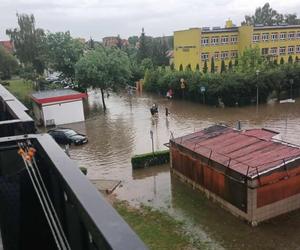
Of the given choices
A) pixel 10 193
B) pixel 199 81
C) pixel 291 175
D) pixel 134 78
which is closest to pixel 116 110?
pixel 199 81

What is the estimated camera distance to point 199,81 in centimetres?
3519

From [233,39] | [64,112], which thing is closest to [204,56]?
[233,39]

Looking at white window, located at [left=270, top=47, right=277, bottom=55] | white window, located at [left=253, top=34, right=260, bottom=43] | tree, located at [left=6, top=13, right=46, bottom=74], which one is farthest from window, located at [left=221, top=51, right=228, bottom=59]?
tree, located at [left=6, top=13, right=46, bottom=74]

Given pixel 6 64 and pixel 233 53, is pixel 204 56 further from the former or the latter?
pixel 6 64

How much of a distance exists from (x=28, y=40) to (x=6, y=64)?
13.0m

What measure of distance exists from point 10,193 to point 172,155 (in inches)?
558

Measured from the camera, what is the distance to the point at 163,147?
71.0 ft

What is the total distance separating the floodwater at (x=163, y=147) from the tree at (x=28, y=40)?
39.6 ft

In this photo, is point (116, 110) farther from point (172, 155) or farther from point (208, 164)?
point (208, 164)

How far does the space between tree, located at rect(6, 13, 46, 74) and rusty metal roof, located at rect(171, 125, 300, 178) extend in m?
36.1

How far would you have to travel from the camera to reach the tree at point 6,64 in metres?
58.3

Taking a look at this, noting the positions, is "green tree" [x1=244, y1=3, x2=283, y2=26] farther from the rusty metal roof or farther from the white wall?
the rusty metal roof

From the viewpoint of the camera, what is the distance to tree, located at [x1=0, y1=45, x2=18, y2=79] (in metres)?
58.3

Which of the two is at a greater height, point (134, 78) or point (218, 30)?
point (218, 30)
